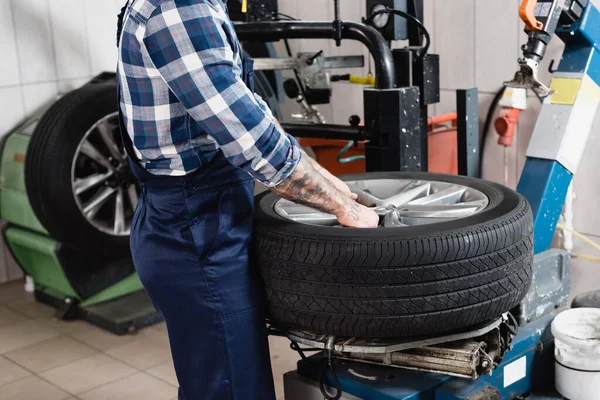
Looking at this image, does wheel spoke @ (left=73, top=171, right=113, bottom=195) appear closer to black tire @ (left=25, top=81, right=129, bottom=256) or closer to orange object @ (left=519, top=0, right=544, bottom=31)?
→ black tire @ (left=25, top=81, right=129, bottom=256)

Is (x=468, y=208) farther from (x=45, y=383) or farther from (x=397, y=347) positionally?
(x=45, y=383)

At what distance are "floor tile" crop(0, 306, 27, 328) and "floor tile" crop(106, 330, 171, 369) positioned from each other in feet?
2.37

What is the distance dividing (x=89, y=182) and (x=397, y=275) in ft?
8.74

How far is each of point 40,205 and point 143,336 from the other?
0.83 metres

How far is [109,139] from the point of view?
3.92 m

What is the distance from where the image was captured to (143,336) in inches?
143

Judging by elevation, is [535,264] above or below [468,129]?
below

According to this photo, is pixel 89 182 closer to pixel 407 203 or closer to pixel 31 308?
pixel 31 308

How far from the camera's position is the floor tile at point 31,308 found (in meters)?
3.99

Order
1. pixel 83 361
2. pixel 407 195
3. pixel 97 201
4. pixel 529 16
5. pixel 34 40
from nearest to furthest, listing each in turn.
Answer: pixel 407 195 → pixel 529 16 → pixel 83 361 → pixel 97 201 → pixel 34 40

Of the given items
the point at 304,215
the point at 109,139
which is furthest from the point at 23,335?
the point at 304,215

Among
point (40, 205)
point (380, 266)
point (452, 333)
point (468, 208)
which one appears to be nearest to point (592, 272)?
point (468, 208)

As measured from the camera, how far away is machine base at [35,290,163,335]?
144 inches

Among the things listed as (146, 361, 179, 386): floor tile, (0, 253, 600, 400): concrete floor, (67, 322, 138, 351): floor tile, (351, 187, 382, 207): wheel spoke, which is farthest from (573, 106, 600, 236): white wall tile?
(67, 322, 138, 351): floor tile
